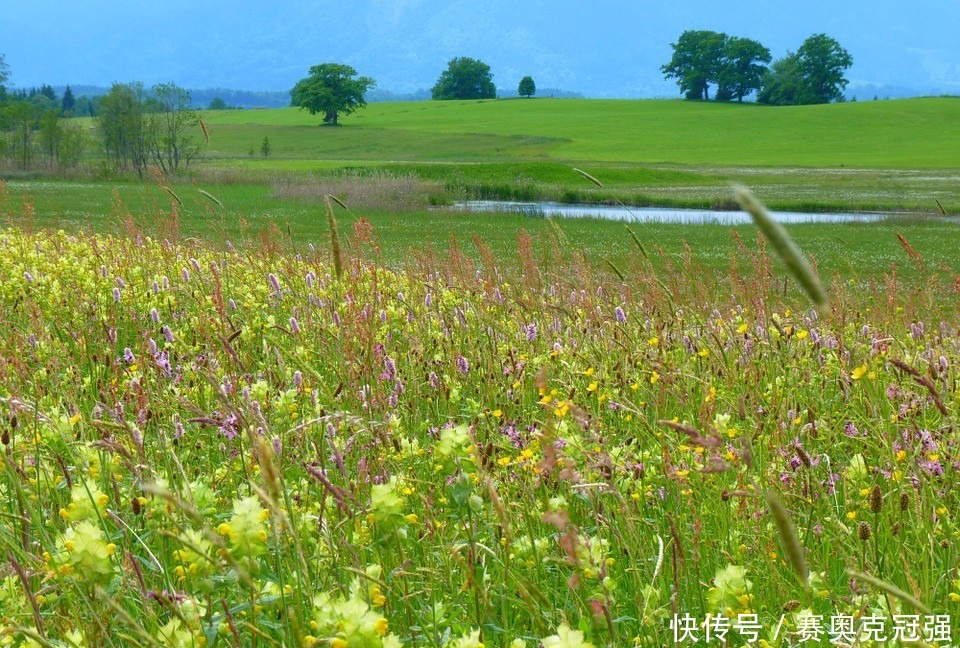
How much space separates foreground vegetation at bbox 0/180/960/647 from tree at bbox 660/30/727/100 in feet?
437

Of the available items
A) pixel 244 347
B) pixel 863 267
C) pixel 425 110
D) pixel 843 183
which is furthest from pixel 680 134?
pixel 244 347

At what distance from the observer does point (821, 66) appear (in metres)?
119

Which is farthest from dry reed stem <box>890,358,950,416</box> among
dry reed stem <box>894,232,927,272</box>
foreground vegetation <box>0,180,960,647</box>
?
dry reed stem <box>894,232,927,272</box>

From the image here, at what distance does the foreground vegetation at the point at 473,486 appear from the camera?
75.0 inches

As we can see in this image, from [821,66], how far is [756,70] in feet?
35.0

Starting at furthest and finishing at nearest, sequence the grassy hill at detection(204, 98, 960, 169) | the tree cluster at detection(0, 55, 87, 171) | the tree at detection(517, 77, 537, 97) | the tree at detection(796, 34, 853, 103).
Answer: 1. the tree at detection(517, 77, 537, 97)
2. the tree at detection(796, 34, 853, 103)
3. the grassy hill at detection(204, 98, 960, 169)
4. the tree cluster at detection(0, 55, 87, 171)

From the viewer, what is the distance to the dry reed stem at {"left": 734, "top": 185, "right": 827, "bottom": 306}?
0.87 metres

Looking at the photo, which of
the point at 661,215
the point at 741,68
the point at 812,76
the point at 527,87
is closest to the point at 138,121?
the point at 661,215

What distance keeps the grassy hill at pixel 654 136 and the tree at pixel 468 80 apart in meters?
43.4

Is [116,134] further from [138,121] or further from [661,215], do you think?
[661,215]

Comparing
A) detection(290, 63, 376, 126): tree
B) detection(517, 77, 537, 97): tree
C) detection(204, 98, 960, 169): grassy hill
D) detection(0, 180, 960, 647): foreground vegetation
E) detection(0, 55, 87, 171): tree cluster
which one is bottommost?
detection(0, 180, 960, 647): foreground vegetation

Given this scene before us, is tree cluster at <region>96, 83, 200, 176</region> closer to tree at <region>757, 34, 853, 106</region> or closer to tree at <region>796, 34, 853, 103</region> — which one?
tree at <region>757, 34, 853, 106</region>

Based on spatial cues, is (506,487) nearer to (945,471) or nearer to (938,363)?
(945,471)

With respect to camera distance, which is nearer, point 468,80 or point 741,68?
point 741,68
